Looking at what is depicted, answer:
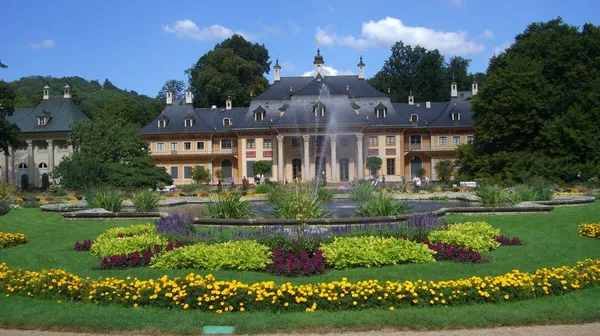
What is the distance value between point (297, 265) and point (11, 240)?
8.67 m

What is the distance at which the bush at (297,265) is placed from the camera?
10.2 meters

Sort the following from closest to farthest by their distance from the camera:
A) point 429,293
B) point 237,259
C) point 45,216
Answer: point 429,293 < point 237,259 < point 45,216

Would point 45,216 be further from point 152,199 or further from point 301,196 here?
point 301,196

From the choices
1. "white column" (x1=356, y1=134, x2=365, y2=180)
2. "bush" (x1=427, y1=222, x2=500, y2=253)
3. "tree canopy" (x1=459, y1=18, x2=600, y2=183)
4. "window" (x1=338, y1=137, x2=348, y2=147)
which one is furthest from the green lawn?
"window" (x1=338, y1=137, x2=348, y2=147)

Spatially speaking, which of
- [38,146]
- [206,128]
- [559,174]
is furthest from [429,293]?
[38,146]

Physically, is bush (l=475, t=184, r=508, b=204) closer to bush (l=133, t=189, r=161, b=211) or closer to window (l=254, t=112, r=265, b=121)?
bush (l=133, t=189, r=161, b=211)

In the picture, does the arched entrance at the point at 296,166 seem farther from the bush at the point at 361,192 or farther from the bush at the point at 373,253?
the bush at the point at 373,253

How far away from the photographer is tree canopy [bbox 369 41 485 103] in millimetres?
80688

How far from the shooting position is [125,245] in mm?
12352

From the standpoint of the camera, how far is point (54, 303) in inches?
340

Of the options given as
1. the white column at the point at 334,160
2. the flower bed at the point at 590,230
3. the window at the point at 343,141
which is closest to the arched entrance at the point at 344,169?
the window at the point at 343,141

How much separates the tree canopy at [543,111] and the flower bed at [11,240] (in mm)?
29339

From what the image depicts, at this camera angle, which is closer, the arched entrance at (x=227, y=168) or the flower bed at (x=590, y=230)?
the flower bed at (x=590, y=230)

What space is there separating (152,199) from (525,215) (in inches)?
542
